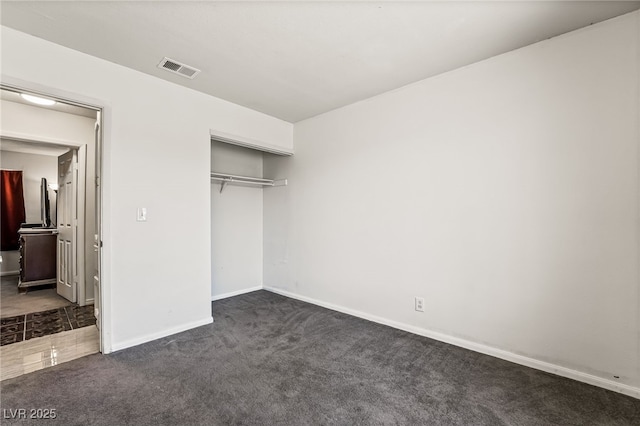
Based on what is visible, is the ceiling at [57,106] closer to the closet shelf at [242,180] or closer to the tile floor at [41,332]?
the closet shelf at [242,180]

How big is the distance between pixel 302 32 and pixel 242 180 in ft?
7.91

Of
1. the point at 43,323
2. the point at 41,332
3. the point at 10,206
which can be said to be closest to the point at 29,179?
the point at 10,206

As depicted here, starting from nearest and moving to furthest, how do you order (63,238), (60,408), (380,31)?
1. (60,408)
2. (380,31)
3. (63,238)

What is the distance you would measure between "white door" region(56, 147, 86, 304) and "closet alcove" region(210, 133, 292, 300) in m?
1.67

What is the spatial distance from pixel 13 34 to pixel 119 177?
1.16 m

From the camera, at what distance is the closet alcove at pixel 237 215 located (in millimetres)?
4125

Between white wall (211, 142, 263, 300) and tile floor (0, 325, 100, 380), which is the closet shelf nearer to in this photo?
white wall (211, 142, 263, 300)

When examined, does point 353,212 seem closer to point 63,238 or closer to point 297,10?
point 297,10

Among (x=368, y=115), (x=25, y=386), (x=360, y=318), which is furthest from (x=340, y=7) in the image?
(x=25, y=386)

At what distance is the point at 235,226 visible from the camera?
4336 mm

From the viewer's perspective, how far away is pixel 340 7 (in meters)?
1.85

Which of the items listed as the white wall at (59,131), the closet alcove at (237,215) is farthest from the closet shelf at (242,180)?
the white wall at (59,131)

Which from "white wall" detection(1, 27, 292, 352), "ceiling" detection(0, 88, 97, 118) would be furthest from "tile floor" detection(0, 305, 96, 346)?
"ceiling" detection(0, 88, 97, 118)

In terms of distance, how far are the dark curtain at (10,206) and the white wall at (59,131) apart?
3.27 metres
